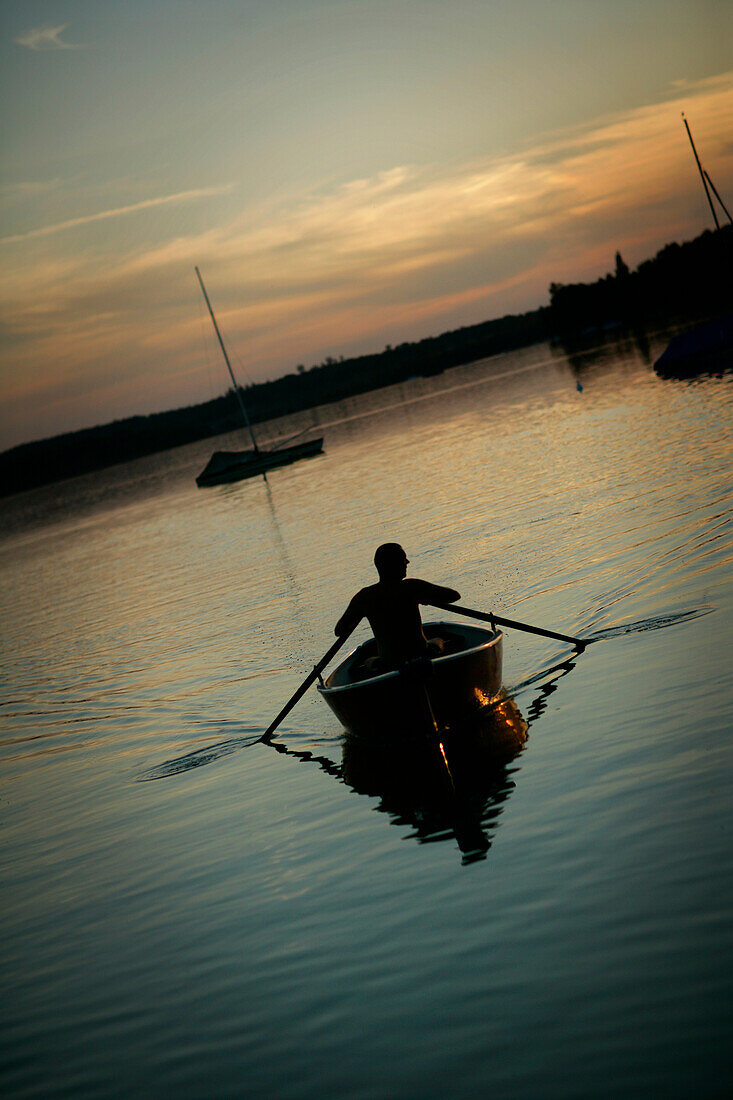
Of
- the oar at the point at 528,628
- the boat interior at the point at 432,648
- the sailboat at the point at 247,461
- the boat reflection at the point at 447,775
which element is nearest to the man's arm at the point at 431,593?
the boat interior at the point at 432,648

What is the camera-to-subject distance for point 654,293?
460 feet

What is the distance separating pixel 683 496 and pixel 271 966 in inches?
579

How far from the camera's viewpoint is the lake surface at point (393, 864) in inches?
201

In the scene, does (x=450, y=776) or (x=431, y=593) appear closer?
(x=450, y=776)

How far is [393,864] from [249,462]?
65010mm

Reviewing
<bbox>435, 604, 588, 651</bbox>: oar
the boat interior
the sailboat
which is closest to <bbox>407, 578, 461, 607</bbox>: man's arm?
the boat interior

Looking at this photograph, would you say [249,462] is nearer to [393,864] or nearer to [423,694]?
[423,694]

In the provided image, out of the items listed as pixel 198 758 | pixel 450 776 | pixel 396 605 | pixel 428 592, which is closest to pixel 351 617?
pixel 396 605

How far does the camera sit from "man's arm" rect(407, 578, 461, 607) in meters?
9.72

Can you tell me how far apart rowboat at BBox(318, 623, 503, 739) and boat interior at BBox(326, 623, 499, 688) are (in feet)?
0.31

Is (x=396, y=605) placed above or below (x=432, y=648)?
above

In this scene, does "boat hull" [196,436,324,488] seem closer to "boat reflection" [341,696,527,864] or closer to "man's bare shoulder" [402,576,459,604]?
"boat reflection" [341,696,527,864]

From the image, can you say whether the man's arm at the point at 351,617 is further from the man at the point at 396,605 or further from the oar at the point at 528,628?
the oar at the point at 528,628

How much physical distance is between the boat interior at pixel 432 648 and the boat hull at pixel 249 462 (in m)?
A: 59.9
